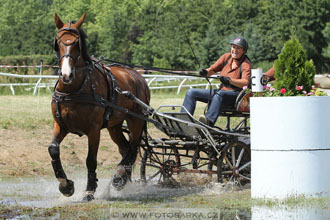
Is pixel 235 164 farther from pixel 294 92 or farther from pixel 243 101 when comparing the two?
pixel 294 92

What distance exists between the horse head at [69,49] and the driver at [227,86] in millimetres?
1949

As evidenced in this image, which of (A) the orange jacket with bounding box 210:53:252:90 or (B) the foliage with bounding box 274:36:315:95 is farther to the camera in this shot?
(A) the orange jacket with bounding box 210:53:252:90

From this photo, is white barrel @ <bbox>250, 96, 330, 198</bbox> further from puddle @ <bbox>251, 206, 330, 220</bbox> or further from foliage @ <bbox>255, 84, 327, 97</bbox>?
puddle @ <bbox>251, 206, 330, 220</bbox>

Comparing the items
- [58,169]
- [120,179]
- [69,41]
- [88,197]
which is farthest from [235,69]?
[58,169]

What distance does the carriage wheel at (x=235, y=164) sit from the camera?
975 cm

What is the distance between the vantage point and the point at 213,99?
997 centimetres

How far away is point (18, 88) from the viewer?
25469 millimetres

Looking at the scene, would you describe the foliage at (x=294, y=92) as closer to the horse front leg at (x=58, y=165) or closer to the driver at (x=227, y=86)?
the driver at (x=227, y=86)

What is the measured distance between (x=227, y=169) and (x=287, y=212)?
2294mm

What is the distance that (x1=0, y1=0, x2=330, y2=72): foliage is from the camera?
189ft

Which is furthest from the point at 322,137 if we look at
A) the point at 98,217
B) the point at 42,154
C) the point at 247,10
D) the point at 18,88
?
the point at 247,10

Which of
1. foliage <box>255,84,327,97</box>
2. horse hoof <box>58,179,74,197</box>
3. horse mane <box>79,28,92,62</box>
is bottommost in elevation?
horse hoof <box>58,179,74,197</box>

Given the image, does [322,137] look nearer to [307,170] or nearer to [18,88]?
[307,170]

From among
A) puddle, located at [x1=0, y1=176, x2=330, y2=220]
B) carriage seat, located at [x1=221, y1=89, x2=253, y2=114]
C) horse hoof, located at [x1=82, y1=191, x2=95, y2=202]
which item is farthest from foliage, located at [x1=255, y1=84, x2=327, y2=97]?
horse hoof, located at [x1=82, y1=191, x2=95, y2=202]
